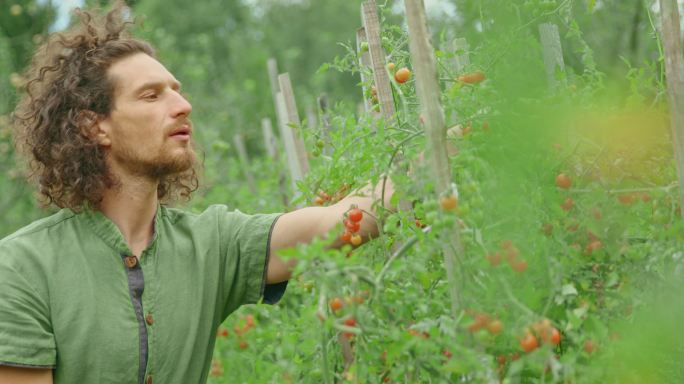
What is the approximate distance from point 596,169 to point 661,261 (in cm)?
23

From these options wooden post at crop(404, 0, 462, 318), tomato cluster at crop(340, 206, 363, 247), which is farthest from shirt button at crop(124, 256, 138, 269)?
wooden post at crop(404, 0, 462, 318)

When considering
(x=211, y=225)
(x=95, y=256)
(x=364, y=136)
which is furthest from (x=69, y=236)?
(x=364, y=136)

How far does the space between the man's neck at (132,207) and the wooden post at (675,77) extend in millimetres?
1316

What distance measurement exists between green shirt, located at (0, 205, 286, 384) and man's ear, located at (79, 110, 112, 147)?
0.20 meters

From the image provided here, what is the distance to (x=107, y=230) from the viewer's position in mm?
2229

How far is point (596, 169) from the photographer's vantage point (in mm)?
1636

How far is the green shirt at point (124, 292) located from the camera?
81.4 inches

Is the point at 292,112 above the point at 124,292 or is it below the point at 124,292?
above

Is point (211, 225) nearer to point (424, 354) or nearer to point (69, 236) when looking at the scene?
point (69, 236)

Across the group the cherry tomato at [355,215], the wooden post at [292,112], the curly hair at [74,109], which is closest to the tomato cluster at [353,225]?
the cherry tomato at [355,215]

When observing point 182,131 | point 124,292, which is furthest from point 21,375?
point 182,131

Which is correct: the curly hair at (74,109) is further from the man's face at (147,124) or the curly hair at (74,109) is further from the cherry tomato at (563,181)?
the cherry tomato at (563,181)

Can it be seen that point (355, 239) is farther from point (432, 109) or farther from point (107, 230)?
point (107, 230)

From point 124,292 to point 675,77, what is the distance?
1353 mm
